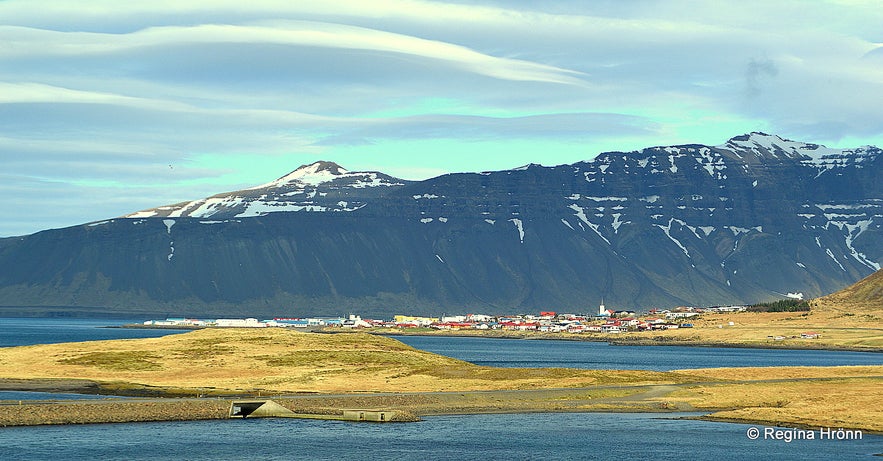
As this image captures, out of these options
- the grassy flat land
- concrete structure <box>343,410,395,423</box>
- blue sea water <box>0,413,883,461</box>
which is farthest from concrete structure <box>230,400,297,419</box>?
concrete structure <box>343,410,395,423</box>

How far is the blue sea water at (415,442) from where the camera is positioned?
7394 cm

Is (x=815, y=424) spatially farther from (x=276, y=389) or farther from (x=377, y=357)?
(x=377, y=357)

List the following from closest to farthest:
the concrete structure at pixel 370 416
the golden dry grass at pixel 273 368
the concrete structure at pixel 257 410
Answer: the concrete structure at pixel 370 416, the concrete structure at pixel 257 410, the golden dry grass at pixel 273 368

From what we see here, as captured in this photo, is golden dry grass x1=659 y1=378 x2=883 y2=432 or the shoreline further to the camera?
golden dry grass x1=659 y1=378 x2=883 y2=432

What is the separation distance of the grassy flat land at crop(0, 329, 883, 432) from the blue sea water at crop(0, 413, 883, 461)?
7676mm

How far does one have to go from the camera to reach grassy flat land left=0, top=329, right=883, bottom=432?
99.8 metres

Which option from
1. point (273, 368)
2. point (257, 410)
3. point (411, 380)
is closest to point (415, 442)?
point (257, 410)

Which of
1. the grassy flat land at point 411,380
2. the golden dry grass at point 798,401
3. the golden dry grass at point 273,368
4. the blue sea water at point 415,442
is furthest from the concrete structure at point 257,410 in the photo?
the golden dry grass at point 798,401

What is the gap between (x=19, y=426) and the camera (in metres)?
81.4

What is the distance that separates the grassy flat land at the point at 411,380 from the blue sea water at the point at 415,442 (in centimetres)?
768

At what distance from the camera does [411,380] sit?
117125 millimetres

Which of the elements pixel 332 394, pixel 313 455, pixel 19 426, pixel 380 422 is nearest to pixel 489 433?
pixel 380 422

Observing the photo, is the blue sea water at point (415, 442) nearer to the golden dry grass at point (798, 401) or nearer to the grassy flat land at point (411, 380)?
the golden dry grass at point (798, 401)

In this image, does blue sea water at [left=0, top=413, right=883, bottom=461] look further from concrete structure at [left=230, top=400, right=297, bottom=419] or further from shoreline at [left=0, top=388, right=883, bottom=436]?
shoreline at [left=0, top=388, right=883, bottom=436]
